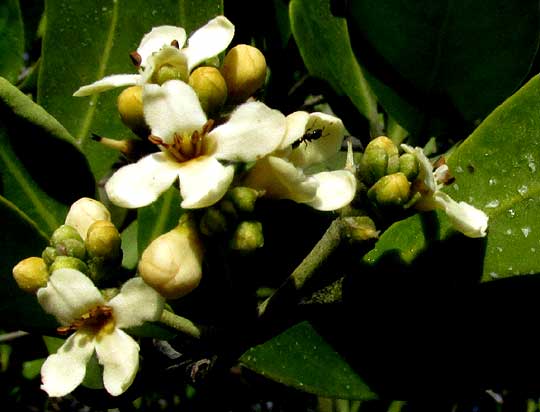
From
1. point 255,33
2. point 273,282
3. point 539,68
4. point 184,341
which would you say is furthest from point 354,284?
point 539,68

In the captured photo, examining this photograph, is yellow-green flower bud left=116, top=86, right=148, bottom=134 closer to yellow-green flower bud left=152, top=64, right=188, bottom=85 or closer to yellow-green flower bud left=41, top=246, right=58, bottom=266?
yellow-green flower bud left=152, top=64, right=188, bottom=85

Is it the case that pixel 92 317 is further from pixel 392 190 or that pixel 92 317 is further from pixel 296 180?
pixel 392 190

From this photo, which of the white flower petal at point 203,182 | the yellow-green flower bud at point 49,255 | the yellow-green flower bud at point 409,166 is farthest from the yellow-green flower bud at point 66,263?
the yellow-green flower bud at point 409,166

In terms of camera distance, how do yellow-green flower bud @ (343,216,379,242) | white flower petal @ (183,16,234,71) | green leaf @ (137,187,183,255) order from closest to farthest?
yellow-green flower bud @ (343,216,379,242) < white flower petal @ (183,16,234,71) < green leaf @ (137,187,183,255)

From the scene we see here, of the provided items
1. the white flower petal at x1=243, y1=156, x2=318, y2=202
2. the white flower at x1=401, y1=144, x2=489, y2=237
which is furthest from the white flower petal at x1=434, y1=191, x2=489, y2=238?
the white flower petal at x1=243, y1=156, x2=318, y2=202

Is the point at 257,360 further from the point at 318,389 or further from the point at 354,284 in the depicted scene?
the point at 354,284
